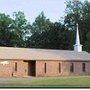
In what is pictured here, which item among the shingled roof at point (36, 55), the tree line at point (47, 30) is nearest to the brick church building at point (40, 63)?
the shingled roof at point (36, 55)

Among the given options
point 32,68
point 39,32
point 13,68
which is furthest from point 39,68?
point 39,32

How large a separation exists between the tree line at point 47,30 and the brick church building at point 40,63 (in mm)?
21841

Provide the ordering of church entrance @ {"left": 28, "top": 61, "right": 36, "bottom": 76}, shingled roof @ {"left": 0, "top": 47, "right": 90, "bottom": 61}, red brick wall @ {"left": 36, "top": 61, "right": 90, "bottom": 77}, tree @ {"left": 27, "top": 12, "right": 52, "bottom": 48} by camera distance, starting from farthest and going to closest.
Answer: tree @ {"left": 27, "top": 12, "right": 52, "bottom": 48} < red brick wall @ {"left": 36, "top": 61, "right": 90, "bottom": 77} < church entrance @ {"left": 28, "top": 61, "right": 36, "bottom": 76} < shingled roof @ {"left": 0, "top": 47, "right": 90, "bottom": 61}

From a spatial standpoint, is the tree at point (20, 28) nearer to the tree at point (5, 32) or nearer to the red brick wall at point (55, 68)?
the tree at point (5, 32)

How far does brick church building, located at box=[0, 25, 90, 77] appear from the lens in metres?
55.9

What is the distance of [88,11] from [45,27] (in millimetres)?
12181

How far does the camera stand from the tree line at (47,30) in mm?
90562

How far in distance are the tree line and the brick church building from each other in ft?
71.7

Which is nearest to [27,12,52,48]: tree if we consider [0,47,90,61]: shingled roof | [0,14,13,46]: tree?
[0,14,13,46]: tree

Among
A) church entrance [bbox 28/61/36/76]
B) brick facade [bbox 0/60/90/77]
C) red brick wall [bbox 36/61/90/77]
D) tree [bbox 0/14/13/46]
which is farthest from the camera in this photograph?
tree [bbox 0/14/13/46]

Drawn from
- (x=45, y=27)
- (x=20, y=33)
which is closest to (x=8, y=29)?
(x=20, y=33)

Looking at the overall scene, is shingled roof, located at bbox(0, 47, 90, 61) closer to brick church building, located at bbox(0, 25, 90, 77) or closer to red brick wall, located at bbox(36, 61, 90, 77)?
brick church building, located at bbox(0, 25, 90, 77)

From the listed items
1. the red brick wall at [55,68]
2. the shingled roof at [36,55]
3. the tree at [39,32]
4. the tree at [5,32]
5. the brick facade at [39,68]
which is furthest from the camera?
the tree at [39,32]

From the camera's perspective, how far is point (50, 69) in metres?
61.5
